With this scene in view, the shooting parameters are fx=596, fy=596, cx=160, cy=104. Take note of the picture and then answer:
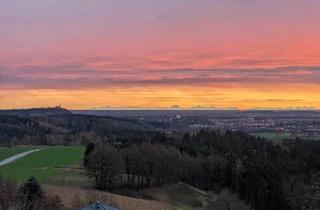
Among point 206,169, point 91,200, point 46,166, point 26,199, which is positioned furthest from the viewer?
point 206,169

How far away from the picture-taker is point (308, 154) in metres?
120

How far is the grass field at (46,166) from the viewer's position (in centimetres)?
8000

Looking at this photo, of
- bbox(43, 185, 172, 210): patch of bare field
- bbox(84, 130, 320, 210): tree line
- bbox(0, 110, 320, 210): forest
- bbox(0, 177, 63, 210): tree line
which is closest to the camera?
bbox(0, 177, 63, 210): tree line

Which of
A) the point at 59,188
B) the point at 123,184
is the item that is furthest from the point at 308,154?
the point at 59,188

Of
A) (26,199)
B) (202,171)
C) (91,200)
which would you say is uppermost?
(26,199)

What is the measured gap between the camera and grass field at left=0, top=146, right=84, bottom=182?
262 ft

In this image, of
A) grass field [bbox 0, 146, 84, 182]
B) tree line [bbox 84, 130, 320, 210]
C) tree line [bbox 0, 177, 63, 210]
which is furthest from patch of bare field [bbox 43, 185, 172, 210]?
tree line [bbox 84, 130, 320, 210]

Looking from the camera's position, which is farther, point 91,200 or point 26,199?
point 91,200

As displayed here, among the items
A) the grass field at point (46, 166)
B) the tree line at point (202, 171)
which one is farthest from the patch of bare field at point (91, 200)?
the tree line at point (202, 171)

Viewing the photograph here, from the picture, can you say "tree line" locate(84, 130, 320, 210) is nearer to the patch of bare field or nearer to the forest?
the forest

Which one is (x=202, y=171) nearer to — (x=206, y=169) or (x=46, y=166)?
(x=206, y=169)

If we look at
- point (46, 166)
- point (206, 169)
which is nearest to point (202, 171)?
point (206, 169)

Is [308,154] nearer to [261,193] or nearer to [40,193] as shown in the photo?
[261,193]

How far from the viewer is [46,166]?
3767 inches
